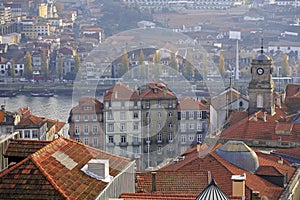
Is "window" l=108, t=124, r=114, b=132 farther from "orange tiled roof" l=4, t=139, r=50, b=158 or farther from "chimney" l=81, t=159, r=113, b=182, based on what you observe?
"chimney" l=81, t=159, r=113, b=182

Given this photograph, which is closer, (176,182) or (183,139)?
(176,182)

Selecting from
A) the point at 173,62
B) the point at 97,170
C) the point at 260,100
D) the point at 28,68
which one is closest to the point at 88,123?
the point at 260,100

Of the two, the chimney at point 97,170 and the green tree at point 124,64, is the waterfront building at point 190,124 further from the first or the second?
the green tree at point 124,64

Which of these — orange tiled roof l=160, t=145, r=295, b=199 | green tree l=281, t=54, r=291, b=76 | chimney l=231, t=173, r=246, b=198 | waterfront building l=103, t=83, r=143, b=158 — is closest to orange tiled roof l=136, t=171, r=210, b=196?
chimney l=231, t=173, r=246, b=198

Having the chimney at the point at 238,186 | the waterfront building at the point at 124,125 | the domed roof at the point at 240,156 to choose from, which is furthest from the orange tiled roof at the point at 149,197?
the waterfront building at the point at 124,125

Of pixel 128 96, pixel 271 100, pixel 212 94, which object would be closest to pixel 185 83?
pixel 212 94

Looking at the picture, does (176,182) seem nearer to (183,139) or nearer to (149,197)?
(149,197)
